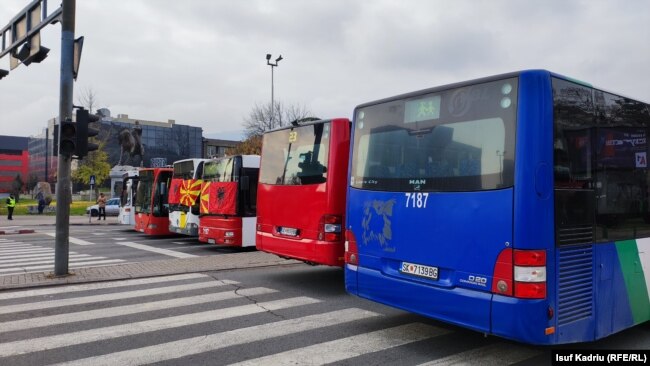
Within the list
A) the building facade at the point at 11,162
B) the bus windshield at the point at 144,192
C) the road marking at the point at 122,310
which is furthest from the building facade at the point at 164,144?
the road marking at the point at 122,310

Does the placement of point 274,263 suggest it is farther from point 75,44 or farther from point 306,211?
point 75,44

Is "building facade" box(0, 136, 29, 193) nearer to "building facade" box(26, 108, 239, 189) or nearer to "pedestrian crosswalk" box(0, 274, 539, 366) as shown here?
"building facade" box(26, 108, 239, 189)

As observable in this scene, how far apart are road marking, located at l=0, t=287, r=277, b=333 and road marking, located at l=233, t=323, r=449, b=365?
9.45 ft

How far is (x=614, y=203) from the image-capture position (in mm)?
5164

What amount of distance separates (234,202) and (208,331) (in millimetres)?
7712

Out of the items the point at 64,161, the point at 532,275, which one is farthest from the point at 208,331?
the point at 64,161

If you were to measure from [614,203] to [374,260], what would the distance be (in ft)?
8.66

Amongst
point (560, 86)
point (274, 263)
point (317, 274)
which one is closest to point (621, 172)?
point (560, 86)

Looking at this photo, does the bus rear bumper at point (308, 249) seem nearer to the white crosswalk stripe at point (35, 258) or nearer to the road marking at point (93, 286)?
the road marking at point (93, 286)

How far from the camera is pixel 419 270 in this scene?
530 centimetres

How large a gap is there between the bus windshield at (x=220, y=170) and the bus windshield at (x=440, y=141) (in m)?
7.96

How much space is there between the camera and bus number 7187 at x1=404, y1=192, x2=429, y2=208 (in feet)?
17.5

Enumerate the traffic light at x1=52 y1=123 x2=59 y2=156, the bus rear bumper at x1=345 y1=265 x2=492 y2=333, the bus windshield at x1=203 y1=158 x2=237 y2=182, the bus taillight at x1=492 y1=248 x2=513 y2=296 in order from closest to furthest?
the bus taillight at x1=492 y1=248 x2=513 y2=296
the bus rear bumper at x1=345 y1=265 x2=492 y2=333
the traffic light at x1=52 y1=123 x2=59 y2=156
the bus windshield at x1=203 y1=158 x2=237 y2=182

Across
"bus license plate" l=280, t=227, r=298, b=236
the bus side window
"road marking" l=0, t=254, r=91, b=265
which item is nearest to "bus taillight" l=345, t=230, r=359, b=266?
"bus license plate" l=280, t=227, r=298, b=236
